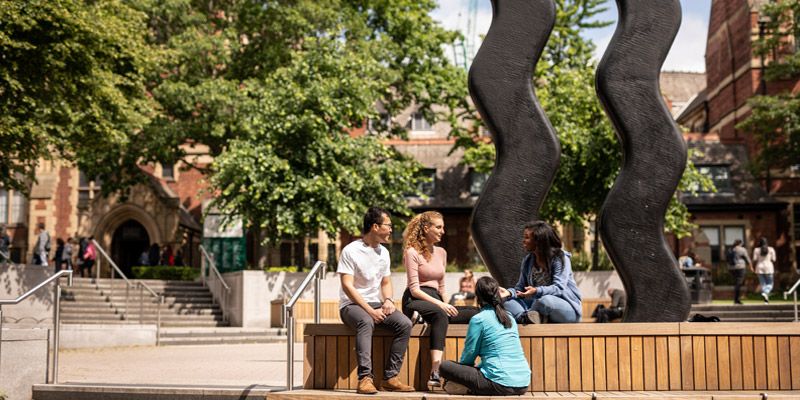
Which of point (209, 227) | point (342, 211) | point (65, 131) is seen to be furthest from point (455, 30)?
point (65, 131)

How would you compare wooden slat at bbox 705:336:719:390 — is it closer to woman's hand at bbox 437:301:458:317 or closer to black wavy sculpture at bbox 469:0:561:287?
black wavy sculpture at bbox 469:0:561:287

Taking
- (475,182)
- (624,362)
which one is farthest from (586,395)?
(475,182)

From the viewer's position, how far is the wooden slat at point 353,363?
7.82m

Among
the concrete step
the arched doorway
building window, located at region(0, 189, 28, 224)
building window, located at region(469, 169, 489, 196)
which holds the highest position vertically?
building window, located at region(469, 169, 489, 196)

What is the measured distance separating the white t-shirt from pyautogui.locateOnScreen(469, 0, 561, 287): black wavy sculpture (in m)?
1.22

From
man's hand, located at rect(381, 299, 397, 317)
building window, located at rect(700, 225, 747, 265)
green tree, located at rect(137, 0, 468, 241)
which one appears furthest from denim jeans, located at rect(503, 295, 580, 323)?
building window, located at rect(700, 225, 747, 265)

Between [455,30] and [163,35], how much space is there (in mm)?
10290

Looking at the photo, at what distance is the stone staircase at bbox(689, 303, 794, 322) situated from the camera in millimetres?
21906

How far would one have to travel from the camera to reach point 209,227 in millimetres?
33938

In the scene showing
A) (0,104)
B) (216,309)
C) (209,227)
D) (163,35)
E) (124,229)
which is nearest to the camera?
(0,104)

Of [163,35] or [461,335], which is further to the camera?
[163,35]

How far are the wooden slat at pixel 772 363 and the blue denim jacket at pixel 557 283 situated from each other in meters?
1.64

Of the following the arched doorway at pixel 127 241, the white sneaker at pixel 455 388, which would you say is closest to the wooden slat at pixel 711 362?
the white sneaker at pixel 455 388

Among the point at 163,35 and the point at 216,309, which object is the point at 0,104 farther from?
the point at 163,35
